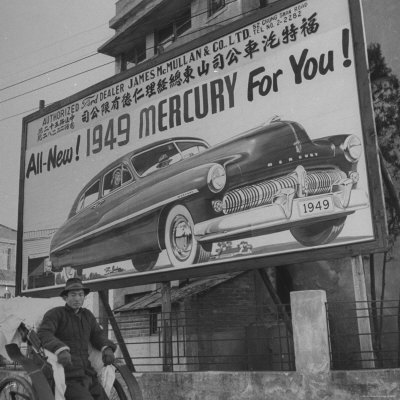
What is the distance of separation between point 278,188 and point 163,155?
8.74 ft

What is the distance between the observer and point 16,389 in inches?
237

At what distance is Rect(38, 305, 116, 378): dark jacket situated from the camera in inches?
217

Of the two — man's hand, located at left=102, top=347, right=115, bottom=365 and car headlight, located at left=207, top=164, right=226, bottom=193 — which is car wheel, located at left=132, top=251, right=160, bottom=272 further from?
man's hand, located at left=102, top=347, right=115, bottom=365

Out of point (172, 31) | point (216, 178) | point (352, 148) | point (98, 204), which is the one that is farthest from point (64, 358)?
point (172, 31)

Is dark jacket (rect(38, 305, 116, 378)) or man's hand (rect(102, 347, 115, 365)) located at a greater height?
dark jacket (rect(38, 305, 116, 378))

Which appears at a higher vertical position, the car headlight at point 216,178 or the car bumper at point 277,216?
the car headlight at point 216,178

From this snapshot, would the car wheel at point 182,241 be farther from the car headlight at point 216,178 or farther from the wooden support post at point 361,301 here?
the wooden support post at point 361,301

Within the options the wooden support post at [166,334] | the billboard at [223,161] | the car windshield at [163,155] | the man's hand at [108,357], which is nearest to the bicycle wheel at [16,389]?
the man's hand at [108,357]

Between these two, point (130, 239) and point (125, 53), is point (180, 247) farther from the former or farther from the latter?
point (125, 53)

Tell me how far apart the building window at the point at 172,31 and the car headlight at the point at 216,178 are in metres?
8.65

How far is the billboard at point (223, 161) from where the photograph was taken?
8.11 m

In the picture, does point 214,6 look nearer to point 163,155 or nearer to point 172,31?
point 172,31

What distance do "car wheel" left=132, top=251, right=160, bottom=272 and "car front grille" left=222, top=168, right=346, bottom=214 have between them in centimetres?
178

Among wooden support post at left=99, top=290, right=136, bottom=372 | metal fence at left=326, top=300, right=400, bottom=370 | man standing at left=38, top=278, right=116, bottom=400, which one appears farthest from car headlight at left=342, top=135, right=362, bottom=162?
wooden support post at left=99, top=290, right=136, bottom=372
